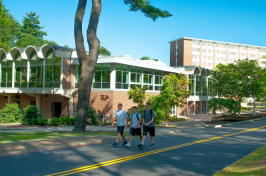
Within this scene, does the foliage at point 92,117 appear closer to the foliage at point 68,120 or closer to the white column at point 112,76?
the foliage at point 68,120

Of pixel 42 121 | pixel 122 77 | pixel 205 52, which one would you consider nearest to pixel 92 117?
pixel 42 121

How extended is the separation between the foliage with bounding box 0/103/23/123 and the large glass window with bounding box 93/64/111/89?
924 centimetres

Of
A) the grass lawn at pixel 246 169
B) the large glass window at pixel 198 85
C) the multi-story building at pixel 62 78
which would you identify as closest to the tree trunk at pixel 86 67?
the multi-story building at pixel 62 78

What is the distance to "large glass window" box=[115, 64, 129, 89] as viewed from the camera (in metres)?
28.9

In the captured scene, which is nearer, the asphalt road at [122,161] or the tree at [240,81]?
the asphalt road at [122,161]

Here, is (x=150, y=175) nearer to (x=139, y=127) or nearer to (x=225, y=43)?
(x=139, y=127)

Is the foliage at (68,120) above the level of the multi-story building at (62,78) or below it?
below

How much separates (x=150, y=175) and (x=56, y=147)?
18.1 feet

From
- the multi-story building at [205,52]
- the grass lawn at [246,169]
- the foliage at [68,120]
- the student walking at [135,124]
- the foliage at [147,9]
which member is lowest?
the foliage at [68,120]

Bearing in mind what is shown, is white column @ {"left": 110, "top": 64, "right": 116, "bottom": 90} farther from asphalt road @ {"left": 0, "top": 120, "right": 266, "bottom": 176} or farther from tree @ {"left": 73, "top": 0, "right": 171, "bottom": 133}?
asphalt road @ {"left": 0, "top": 120, "right": 266, "bottom": 176}

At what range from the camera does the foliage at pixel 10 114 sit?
29.1 meters

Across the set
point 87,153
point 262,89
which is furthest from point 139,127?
point 262,89

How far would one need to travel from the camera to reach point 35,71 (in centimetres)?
3294

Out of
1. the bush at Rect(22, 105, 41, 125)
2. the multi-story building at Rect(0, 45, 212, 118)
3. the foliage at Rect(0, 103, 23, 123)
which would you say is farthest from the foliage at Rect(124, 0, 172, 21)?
the foliage at Rect(0, 103, 23, 123)
